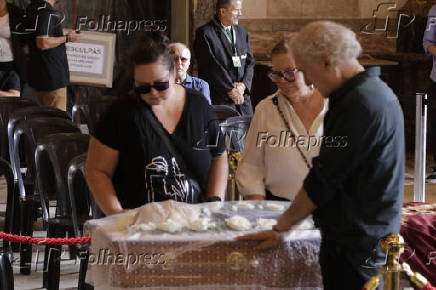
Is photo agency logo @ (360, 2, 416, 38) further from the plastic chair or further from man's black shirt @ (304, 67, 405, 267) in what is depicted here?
man's black shirt @ (304, 67, 405, 267)

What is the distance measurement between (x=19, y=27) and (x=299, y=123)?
5308mm

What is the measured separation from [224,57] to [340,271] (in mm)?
5828

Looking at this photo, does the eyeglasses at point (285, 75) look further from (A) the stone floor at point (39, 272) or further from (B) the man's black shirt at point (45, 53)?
(B) the man's black shirt at point (45, 53)

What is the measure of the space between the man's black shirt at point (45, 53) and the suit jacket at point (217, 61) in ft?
4.62

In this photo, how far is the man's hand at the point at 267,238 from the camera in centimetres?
332

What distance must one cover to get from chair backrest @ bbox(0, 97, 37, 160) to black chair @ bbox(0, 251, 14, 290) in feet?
9.13

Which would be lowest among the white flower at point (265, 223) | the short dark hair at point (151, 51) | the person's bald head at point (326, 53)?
the white flower at point (265, 223)

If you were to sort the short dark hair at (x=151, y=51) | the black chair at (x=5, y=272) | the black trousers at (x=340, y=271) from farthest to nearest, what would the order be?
the black chair at (x=5, y=272) < the short dark hair at (x=151, y=51) < the black trousers at (x=340, y=271)

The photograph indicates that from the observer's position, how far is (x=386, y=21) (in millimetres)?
11875

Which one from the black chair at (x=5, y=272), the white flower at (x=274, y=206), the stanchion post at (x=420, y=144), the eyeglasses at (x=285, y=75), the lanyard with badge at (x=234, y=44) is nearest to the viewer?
the white flower at (x=274, y=206)

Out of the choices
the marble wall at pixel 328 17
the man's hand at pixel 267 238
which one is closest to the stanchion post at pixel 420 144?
the man's hand at pixel 267 238

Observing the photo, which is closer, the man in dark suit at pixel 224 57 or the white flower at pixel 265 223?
the white flower at pixel 265 223
